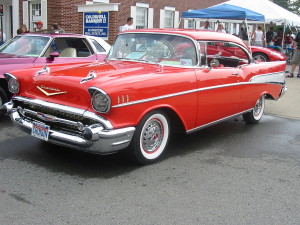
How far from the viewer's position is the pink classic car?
6184 millimetres

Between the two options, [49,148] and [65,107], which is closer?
[65,107]

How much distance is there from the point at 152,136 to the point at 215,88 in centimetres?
126

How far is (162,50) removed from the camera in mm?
4902

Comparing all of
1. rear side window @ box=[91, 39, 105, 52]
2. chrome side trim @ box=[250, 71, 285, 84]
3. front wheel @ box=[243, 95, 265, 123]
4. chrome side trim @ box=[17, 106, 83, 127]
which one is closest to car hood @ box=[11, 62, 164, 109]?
chrome side trim @ box=[17, 106, 83, 127]

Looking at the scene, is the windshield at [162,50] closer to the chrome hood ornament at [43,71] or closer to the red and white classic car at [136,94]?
the red and white classic car at [136,94]

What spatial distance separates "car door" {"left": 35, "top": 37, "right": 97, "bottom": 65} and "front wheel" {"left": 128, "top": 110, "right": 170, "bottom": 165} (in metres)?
2.97

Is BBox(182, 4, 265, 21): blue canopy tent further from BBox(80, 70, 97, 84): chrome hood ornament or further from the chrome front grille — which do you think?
the chrome front grille

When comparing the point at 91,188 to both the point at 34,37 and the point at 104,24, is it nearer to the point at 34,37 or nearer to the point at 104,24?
the point at 34,37

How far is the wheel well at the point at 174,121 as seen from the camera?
14.4 ft

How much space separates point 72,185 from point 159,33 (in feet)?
8.17

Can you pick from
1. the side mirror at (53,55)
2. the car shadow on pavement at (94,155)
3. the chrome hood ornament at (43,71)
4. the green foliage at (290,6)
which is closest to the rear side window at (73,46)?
the side mirror at (53,55)

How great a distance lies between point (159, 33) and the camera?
503 centimetres

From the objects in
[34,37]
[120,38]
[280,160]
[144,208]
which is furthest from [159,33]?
[34,37]

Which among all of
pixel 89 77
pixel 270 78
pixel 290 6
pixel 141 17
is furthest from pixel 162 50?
pixel 290 6
